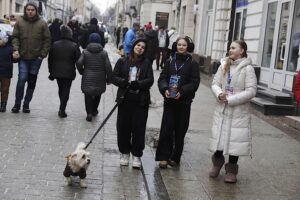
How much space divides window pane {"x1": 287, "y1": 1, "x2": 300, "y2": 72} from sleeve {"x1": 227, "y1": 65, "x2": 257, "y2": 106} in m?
7.46

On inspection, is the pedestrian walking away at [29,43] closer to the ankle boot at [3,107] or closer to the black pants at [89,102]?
the ankle boot at [3,107]

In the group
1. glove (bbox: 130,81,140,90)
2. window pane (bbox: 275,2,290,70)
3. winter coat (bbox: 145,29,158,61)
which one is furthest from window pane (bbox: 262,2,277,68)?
glove (bbox: 130,81,140,90)

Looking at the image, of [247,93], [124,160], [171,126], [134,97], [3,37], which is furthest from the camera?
[3,37]

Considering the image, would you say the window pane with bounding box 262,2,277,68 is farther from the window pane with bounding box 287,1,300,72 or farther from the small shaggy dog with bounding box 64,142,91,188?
the small shaggy dog with bounding box 64,142,91,188

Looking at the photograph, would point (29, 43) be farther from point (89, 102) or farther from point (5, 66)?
point (89, 102)

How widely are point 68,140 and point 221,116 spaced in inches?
112

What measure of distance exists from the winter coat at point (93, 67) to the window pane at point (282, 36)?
6238 millimetres

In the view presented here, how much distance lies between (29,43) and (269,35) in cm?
813

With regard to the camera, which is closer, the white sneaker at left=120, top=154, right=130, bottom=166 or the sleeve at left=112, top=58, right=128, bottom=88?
the sleeve at left=112, top=58, right=128, bottom=88

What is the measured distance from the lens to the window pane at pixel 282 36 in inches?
555

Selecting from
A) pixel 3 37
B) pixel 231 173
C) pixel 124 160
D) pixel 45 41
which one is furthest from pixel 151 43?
pixel 231 173

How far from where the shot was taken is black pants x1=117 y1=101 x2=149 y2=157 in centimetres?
673

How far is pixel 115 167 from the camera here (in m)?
6.82

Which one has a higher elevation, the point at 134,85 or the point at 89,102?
the point at 134,85
